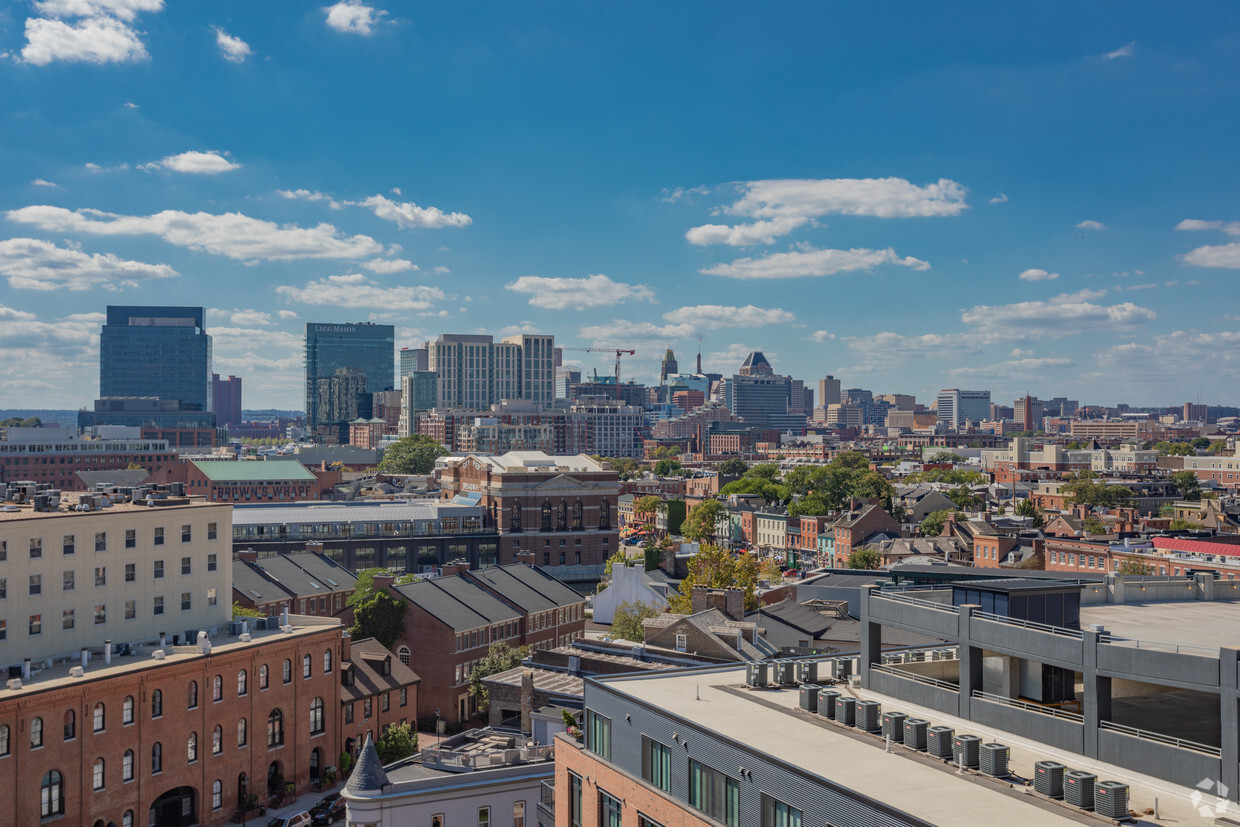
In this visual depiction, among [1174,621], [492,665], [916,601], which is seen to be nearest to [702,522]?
[492,665]

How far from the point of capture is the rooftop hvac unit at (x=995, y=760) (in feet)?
75.4

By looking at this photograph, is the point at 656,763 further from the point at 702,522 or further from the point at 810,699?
the point at 702,522

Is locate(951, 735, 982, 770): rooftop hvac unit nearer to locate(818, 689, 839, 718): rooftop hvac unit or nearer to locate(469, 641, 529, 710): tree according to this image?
locate(818, 689, 839, 718): rooftop hvac unit

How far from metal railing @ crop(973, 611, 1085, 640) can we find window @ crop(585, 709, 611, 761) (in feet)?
36.2

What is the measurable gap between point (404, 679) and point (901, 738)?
49.7 meters

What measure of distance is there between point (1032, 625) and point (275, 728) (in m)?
46.1

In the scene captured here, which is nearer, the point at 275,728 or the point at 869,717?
the point at 869,717

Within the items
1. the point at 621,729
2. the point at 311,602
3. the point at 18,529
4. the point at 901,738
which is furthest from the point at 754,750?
the point at 311,602

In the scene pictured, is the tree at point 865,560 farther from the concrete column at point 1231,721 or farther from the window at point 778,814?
the concrete column at point 1231,721

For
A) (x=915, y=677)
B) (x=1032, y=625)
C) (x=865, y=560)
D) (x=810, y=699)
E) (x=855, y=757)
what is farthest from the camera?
(x=865, y=560)

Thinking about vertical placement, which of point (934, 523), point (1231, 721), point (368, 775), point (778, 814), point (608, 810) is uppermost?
point (1231, 721)

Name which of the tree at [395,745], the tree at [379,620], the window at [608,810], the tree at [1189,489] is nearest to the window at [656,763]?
the window at [608,810]

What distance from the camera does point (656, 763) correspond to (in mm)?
29250

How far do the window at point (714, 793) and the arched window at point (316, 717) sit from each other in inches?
1620
